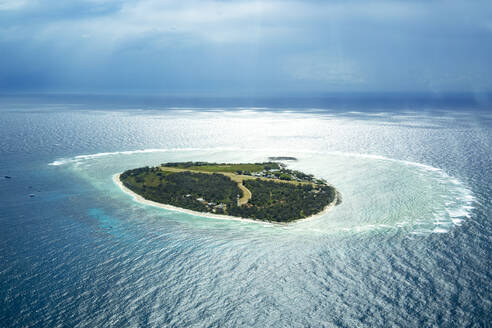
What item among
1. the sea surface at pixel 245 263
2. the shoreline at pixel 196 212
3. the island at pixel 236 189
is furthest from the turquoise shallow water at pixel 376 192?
the island at pixel 236 189

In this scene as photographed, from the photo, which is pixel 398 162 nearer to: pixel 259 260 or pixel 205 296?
pixel 259 260

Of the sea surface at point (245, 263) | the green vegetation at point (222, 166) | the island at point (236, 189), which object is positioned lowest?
the sea surface at point (245, 263)

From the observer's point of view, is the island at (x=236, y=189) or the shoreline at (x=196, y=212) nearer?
the shoreline at (x=196, y=212)

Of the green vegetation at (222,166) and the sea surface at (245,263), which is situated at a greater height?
the green vegetation at (222,166)

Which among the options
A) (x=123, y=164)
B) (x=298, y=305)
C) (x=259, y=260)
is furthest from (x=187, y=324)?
(x=123, y=164)

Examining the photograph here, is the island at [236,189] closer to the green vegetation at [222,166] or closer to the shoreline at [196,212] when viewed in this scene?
the green vegetation at [222,166]

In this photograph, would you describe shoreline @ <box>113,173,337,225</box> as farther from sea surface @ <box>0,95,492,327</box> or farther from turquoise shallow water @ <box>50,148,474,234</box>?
sea surface @ <box>0,95,492,327</box>

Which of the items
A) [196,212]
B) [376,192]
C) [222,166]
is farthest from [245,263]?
[222,166]

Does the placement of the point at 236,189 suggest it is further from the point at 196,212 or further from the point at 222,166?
the point at 222,166

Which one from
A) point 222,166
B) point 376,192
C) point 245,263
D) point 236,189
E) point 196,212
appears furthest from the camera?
point 222,166

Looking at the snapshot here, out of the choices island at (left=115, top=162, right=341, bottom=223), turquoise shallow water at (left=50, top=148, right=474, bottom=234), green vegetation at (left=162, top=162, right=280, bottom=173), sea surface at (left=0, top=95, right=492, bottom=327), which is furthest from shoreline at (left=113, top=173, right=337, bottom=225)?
green vegetation at (left=162, top=162, right=280, bottom=173)
